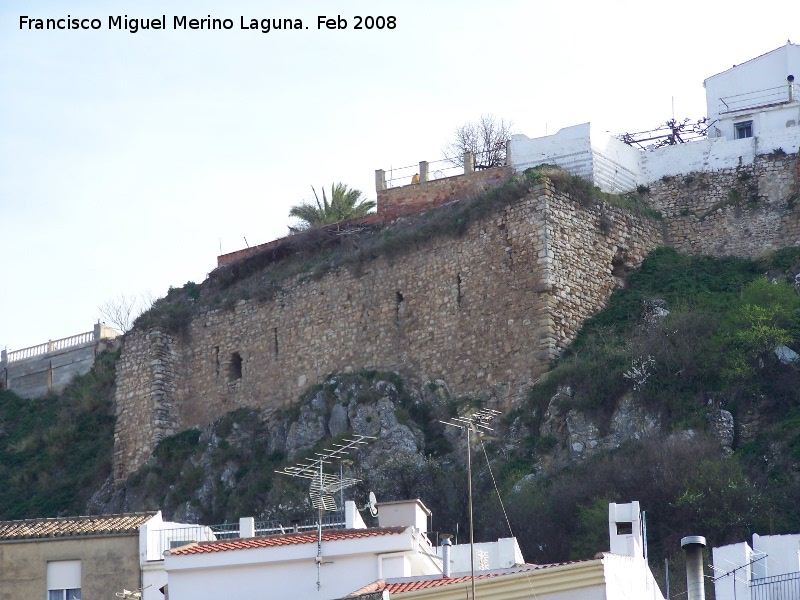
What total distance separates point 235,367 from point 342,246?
3.92 meters

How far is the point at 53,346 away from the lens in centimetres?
5491

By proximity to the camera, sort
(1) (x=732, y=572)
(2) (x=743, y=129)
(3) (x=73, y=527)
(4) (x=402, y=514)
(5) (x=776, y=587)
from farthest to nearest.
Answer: (2) (x=743, y=129), (3) (x=73, y=527), (4) (x=402, y=514), (1) (x=732, y=572), (5) (x=776, y=587)

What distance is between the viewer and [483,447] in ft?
120

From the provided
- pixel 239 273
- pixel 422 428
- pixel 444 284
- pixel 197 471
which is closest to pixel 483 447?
pixel 422 428

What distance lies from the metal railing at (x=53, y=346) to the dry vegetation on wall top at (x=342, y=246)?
812 cm

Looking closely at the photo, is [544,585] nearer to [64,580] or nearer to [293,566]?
[293,566]

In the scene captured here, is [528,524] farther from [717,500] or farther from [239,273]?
[239,273]

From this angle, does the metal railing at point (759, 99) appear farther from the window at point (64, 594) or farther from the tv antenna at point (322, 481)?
the window at point (64, 594)

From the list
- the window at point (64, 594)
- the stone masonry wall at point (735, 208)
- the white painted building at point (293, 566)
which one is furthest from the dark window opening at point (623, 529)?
the stone masonry wall at point (735, 208)

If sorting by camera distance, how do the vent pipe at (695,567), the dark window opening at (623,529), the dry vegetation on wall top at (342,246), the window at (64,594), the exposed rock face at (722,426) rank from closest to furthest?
the vent pipe at (695,567), the window at (64,594), the dark window opening at (623,529), the exposed rock face at (722,426), the dry vegetation on wall top at (342,246)

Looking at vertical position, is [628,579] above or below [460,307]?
below

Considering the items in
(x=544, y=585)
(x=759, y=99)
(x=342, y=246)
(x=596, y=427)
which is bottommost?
(x=544, y=585)

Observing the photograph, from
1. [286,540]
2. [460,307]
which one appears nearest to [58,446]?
[460,307]

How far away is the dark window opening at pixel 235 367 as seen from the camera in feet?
145
